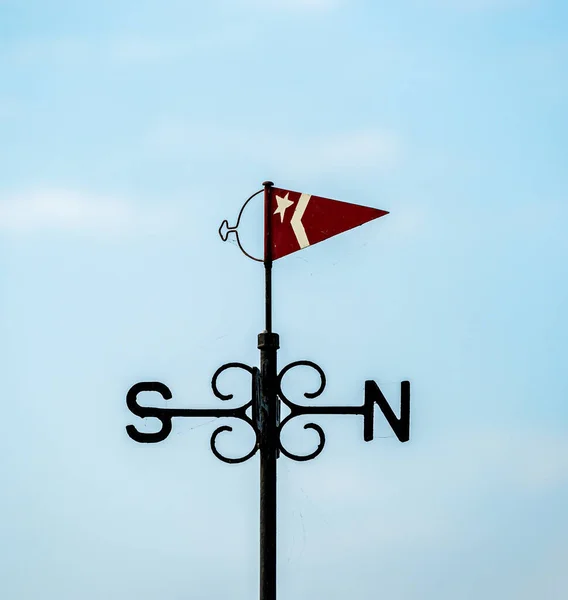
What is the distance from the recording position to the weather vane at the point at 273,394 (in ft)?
13.6

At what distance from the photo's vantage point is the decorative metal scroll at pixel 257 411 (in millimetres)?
4160

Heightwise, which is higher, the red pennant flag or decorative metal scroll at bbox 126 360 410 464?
the red pennant flag

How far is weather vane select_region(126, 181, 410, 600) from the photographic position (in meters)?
4.14

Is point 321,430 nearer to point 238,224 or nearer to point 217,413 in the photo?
point 217,413

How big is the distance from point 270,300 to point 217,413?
583 millimetres

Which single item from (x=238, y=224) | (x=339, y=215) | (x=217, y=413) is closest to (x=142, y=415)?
(x=217, y=413)

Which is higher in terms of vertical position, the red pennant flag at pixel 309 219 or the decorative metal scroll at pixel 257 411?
the red pennant flag at pixel 309 219

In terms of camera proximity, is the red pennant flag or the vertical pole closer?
the vertical pole

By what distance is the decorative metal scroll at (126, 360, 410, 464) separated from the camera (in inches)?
164

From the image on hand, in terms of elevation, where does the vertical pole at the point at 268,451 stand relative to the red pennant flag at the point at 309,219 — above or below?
below

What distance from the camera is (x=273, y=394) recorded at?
13.8 feet

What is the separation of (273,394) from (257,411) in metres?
0.11

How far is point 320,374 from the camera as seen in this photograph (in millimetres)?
4156

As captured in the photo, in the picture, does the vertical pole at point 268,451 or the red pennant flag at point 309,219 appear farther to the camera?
the red pennant flag at point 309,219
